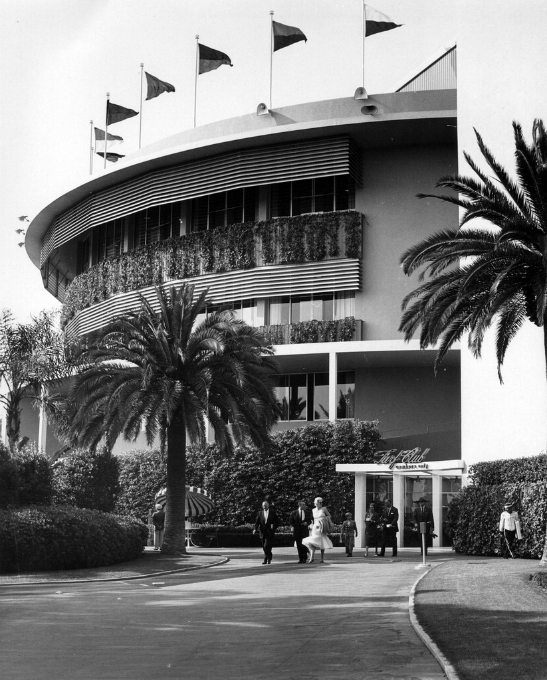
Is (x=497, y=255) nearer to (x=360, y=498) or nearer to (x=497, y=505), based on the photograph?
(x=497, y=505)

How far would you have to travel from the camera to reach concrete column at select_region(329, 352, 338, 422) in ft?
124

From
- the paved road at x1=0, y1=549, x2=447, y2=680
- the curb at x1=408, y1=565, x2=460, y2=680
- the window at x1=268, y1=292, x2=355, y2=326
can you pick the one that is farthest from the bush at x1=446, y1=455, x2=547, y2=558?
the curb at x1=408, y1=565, x2=460, y2=680

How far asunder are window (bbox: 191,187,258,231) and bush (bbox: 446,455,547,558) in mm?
17208

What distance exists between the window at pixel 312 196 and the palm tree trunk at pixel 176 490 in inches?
634

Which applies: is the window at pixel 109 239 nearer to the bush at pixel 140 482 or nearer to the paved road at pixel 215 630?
the bush at pixel 140 482

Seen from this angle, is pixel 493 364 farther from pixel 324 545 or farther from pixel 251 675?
pixel 251 675

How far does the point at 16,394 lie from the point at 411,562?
68.0 feet

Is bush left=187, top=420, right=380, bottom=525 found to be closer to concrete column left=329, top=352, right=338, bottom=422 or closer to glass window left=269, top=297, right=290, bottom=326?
concrete column left=329, top=352, right=338, bottom=422

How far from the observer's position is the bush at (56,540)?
2167 centimetres

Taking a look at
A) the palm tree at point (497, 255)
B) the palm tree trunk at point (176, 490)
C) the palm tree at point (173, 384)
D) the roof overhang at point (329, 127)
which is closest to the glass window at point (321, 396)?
the roof overhang at point (329, 127)

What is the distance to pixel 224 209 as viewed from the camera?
43312mm

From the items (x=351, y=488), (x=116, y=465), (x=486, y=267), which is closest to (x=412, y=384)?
(x=351, y=488)

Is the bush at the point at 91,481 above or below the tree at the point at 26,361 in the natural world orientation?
below

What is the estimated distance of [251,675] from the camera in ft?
30.6
